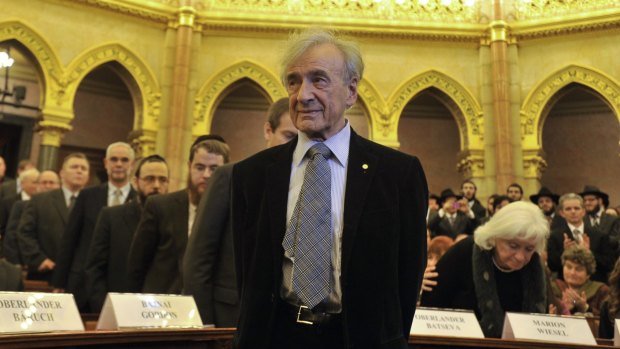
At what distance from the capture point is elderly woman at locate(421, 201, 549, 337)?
9.80 ft

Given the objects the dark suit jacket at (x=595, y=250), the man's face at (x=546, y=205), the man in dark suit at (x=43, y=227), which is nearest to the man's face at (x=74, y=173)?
the man in dark suit at (x=43, y=227)

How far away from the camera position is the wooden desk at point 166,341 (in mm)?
1762

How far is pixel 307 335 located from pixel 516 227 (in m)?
1.79

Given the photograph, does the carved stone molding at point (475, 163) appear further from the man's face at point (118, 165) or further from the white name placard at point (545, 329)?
the white name placard at point (545, 329)

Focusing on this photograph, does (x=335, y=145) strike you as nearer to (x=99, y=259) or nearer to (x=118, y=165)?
(x=99, y=259)

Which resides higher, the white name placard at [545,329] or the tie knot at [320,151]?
the tie knot at [320,151]

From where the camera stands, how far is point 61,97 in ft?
32.7

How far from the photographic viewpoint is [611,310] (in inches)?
130

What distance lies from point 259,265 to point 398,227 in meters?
0.35

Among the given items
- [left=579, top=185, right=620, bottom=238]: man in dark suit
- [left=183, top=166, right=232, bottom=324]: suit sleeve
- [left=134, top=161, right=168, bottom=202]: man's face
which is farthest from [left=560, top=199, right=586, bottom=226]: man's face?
[left=183, top=166, right=232, bottom=324]: suit sleeve

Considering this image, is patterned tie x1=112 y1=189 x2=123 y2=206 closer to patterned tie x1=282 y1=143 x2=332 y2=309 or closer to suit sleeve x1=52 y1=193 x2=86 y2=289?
suit sleeve x1=52 y1=193 x2=86 y2=289

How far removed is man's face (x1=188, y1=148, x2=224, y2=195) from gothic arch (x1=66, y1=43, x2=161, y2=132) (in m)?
7.63

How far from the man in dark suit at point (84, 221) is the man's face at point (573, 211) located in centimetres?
420

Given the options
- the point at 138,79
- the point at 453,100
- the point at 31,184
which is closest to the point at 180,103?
the point at 138,79
